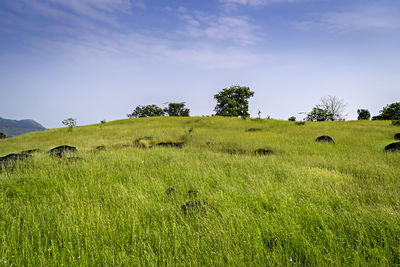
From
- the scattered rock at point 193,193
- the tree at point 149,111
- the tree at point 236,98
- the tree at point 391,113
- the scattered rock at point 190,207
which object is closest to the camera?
the scattered rock at point 190,207

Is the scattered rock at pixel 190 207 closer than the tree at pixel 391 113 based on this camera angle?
Yes

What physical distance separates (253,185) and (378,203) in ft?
7.55

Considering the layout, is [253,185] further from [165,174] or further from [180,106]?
[180,106]

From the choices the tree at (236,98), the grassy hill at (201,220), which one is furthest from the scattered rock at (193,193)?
the tree at (236,98)

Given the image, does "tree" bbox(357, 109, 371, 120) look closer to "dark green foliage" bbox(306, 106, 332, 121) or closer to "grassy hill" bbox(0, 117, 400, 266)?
"dark green foliage" bbox(306, 106, 332, 121)

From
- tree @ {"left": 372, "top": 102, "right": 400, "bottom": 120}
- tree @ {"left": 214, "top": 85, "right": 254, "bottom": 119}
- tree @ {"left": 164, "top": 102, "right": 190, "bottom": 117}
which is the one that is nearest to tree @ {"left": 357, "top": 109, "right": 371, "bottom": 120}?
tree @ {"left": 372, "top": 102, "right": 400, "bottom": 120}

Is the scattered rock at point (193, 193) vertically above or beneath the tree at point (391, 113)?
beneath

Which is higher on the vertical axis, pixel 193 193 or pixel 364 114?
pixel 364 114

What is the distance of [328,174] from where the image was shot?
Result: 563 cm

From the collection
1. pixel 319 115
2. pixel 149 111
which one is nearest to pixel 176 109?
pixel 149 111

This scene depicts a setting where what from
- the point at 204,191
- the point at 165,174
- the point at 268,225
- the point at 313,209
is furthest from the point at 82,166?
the point at 313,209

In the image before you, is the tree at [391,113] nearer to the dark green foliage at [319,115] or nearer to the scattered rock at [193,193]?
the dark green foliage at [319,115]

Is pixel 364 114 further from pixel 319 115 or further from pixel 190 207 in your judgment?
pixel 190 207

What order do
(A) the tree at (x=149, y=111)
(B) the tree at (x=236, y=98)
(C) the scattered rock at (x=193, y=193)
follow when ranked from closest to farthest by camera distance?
(C) the scattered rock at (x=193, y=193), (B) the tree at (x=236, y=98), (A) the tree at (x=149, y=111)
